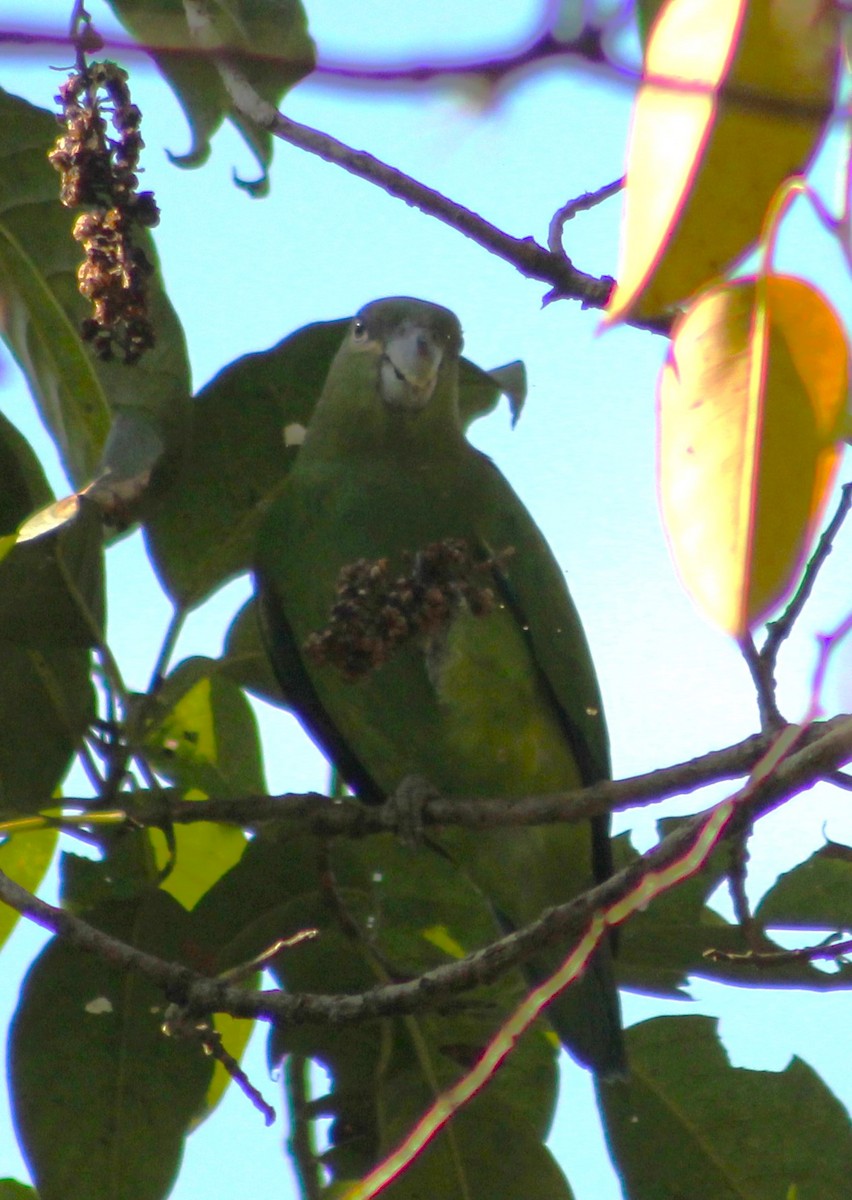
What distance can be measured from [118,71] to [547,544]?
158 centimetres

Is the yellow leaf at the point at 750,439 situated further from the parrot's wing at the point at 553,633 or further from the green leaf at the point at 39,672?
the parrot's wing at the point at 553,633

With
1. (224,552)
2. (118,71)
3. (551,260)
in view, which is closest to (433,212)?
(551,260)

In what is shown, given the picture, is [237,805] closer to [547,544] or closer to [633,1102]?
[633,1102]

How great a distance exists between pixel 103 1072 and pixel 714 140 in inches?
75.2

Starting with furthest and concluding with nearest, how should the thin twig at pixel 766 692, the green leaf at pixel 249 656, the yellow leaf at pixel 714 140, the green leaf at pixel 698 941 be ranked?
the green leaf at pixel 249 656
the green leaf at pixel 698 941
the thin twig at pixel 766 692
the yellow leaf at pixel 714 140

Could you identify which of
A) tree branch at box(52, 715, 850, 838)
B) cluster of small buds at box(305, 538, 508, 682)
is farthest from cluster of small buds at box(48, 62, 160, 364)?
tree branch at box(52, 715, 850, 838)

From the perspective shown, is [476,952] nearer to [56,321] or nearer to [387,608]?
[387,608]

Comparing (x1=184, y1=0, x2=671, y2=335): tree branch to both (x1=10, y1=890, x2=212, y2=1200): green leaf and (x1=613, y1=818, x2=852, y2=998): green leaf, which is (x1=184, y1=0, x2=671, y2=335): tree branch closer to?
(x1=613, y1=818, x2=852, y2=998): green leaf

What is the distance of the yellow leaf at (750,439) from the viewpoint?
2.22 ft

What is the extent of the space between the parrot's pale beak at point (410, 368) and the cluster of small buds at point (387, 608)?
2.97 ft

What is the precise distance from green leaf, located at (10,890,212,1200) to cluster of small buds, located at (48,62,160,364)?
0.96m

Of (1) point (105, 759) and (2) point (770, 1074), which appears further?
(1) point (105, 759)

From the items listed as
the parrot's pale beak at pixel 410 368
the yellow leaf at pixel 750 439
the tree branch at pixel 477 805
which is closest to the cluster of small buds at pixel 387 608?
the tree branch at pixel 477 805

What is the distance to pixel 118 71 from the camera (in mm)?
2012
